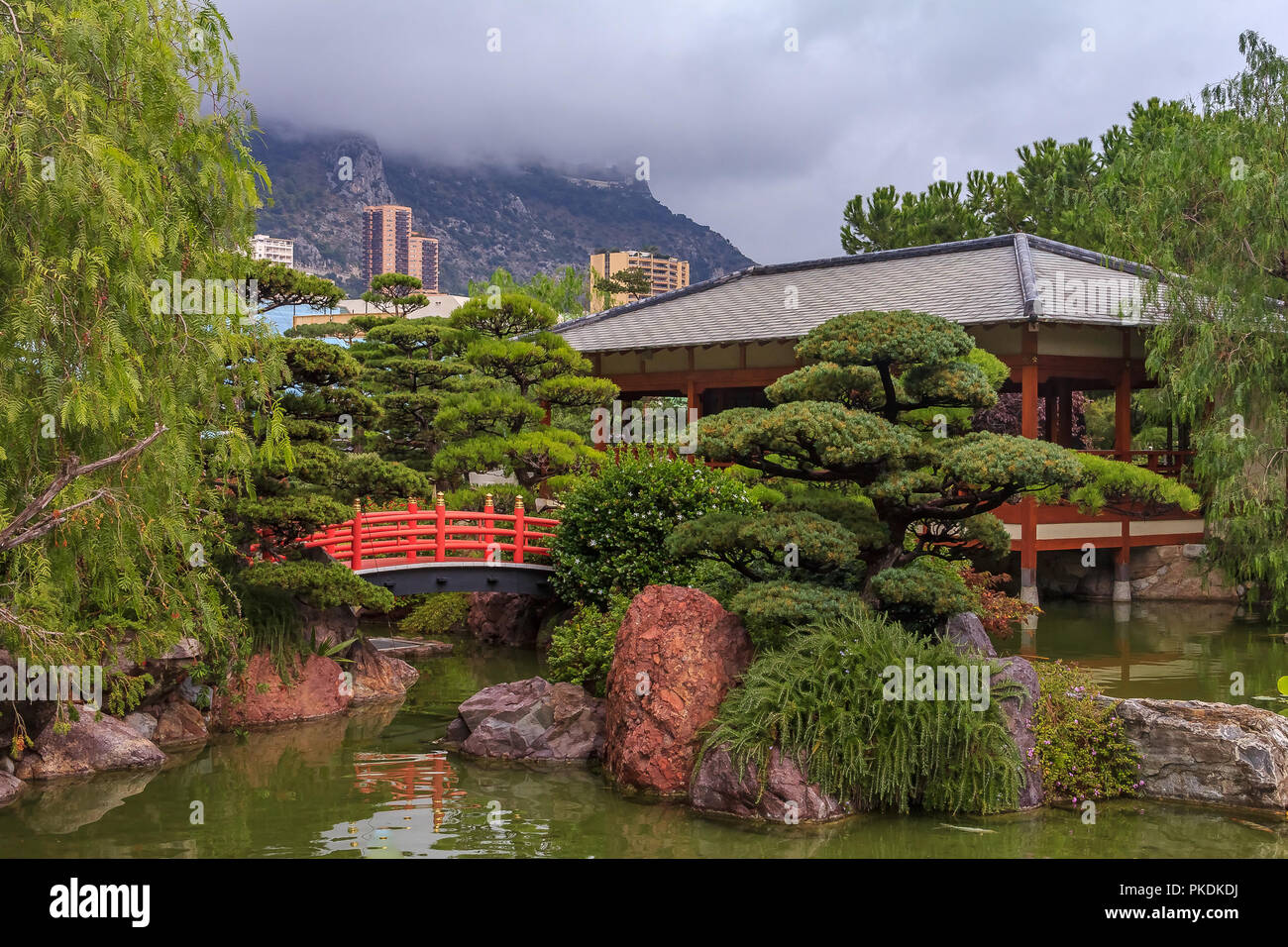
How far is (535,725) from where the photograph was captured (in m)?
11.3

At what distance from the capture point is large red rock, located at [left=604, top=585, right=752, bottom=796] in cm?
984

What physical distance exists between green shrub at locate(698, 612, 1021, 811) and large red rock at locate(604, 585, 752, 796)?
1.82 ft

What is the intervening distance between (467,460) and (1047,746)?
30.2ft

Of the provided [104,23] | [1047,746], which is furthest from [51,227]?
[1047,746]

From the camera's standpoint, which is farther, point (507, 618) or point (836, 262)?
point (836, 262)

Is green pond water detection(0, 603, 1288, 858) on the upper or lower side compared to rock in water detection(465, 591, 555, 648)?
lower

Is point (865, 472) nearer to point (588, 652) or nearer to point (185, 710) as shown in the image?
point (588, 652)

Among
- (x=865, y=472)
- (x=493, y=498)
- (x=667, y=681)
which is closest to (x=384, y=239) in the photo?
(x=493, y=498)

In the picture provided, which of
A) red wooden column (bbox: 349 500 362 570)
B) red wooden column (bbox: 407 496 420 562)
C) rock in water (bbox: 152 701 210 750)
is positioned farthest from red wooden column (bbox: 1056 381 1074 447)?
rock in water (bbox: 152 701 210 750)

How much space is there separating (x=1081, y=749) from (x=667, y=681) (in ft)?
11.1

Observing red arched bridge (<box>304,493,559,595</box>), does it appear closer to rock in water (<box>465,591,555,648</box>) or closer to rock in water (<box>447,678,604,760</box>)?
rock in water (<box>465,591,555,648</box>)

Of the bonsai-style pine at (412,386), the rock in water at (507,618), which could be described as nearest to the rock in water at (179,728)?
the rock in water at (507,618)

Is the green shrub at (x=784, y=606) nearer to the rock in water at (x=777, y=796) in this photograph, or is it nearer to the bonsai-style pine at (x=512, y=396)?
the rock in water at (x=777, y=796)

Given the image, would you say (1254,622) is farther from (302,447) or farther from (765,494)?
(302,447)
